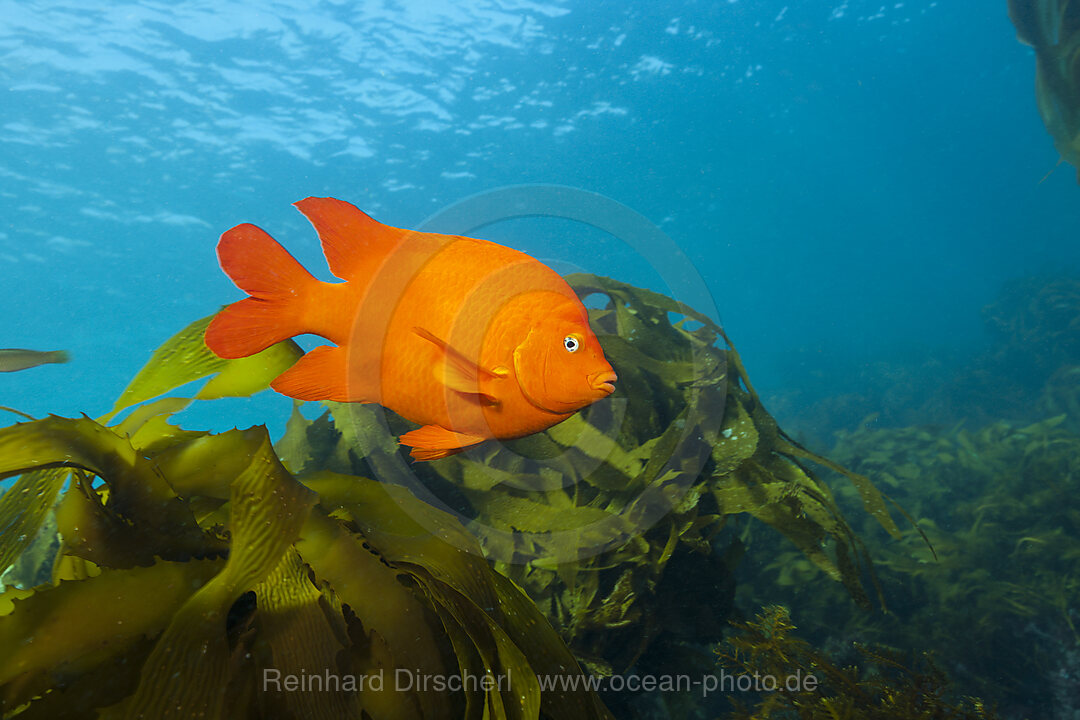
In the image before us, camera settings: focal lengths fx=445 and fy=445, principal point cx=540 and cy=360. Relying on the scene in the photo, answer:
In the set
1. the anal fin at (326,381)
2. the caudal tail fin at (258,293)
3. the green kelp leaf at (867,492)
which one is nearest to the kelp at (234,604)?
the anal fin at (326,381)

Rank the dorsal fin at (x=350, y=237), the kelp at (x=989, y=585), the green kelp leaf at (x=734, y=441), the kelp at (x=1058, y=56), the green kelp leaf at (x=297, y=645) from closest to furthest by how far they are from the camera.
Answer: the green kelp leaf at (x=297, y=645), the dorsal fin at (x=350, y=237), the green kelp leaf at (x=734, y=441), the kelp at (x=989, y=585), the kelp at (x=1058, y=56)

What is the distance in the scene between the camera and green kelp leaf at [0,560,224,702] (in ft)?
2.62

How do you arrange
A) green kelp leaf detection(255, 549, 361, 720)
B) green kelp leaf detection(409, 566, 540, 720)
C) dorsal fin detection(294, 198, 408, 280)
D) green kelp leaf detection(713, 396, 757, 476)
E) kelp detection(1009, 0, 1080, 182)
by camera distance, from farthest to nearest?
1. kelp detection(1009, 0, 1080, 182)
2. green kelp leaf detection(713, 396, 757, 476)
3. dorsal fin detection(294, 198, 408, 280)
4. green kelp leaf detection(409, 566, 540, 720)
5. green kelp leaf detection(255, 549, 361, 720)

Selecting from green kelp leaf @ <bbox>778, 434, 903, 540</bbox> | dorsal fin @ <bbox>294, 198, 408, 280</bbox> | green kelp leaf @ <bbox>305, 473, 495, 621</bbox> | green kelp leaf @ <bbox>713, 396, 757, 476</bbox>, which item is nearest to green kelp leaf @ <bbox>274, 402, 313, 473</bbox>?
green kelp leaf @ <bbox>305, 473, 495, 621</bbox>

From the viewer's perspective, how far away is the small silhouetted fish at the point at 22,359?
1.42m

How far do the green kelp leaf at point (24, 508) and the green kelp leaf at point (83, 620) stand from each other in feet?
1.24

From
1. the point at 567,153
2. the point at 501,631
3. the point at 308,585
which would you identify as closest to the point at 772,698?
the point at 501,631

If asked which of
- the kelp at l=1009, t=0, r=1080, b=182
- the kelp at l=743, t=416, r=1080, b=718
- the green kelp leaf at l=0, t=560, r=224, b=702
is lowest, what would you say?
the kelp at l=743, t=416, r=1080, b=718

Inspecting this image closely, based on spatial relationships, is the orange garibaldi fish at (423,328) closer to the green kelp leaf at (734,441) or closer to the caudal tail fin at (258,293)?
the caudal tail fin at (258,293)

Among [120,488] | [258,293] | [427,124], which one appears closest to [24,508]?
[120,488]

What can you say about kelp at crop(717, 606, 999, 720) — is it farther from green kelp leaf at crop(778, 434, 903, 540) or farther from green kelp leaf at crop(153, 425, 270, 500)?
green kelp leaf at crop(153, 425, 270, 500)

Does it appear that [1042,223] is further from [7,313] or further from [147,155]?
[7,313]

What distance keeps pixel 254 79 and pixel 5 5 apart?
876cm

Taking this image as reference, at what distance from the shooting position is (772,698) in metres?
1.71
